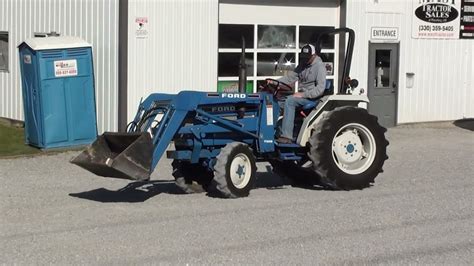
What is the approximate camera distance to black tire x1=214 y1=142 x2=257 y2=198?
950 cm

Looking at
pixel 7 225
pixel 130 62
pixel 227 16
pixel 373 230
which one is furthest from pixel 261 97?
pixel 227 16

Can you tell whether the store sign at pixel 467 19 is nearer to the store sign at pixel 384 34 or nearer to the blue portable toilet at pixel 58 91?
the store sign at pixel 384 34

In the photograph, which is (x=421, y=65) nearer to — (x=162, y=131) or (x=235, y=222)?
(x=162, y=131)

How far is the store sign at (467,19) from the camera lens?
19.8 m

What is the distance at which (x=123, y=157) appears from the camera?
8875 millimetres

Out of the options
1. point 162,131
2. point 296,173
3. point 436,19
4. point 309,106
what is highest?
point 436,19

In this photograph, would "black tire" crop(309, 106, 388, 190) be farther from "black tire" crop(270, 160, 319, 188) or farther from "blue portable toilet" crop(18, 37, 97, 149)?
"blue portable toilet" crop(18, 37, 97, 149)

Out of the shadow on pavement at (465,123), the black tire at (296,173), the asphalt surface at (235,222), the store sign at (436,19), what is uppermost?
the store sign at (436,19)

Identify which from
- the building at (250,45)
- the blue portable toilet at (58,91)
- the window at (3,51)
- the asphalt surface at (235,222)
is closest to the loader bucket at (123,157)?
the asphalt surface at (235,222)

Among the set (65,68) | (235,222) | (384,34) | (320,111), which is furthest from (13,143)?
(384,34)

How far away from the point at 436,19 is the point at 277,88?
32.9ft

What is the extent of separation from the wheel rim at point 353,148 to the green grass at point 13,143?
6083mm

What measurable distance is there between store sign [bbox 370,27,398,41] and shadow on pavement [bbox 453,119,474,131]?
266 cm

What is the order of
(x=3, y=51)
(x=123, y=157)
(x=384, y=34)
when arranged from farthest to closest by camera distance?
(x=3, y=51) → (x=384, y=34) → (x=123, y=157)
